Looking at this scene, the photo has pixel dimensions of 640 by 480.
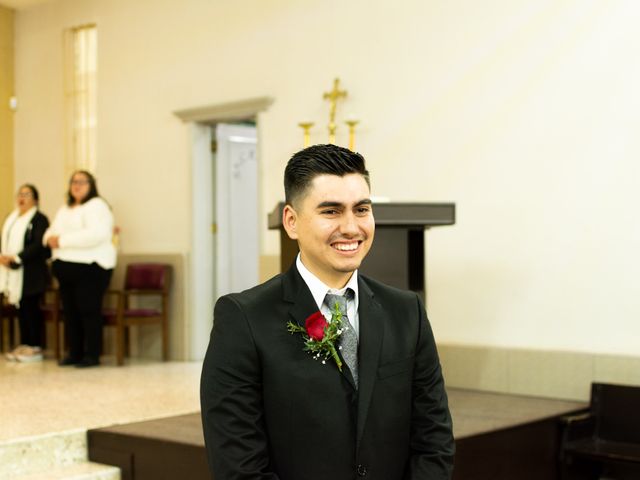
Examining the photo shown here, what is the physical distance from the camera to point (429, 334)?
2324 millimetres

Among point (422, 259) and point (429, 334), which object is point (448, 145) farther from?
point (429, 334)

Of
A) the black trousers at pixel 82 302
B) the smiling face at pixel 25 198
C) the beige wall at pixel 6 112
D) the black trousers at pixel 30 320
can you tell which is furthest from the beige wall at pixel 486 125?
the beige wall at pixel 6 112

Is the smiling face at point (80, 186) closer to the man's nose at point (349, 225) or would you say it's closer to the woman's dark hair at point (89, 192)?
the woman's dark hair at point (89, 192)

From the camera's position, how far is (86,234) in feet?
26.3

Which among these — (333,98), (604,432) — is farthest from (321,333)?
(333,98)

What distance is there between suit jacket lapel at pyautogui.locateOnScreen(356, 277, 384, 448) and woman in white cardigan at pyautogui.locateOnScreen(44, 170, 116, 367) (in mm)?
6143

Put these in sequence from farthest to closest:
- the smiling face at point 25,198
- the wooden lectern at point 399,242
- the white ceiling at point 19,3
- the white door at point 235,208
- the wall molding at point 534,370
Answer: the white ceiling at point 19,3, the white door at point 235,208, the smiling face at point 25,198, the wall molding at point 534,370, the wooden lectern at point 399,242

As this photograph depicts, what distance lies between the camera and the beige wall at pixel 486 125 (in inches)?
233

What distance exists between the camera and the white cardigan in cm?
804

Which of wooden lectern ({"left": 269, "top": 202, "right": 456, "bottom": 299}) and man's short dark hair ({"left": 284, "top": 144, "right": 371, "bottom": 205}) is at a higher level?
man's short dark hair ({"left": 284, "top": 144, "right": 371, "bottom": 205})

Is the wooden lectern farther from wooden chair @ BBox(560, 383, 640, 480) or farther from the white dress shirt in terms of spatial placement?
the white dress shirt

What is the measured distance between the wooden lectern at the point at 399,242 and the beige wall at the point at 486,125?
1227mm

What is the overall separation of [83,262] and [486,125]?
3584 mm

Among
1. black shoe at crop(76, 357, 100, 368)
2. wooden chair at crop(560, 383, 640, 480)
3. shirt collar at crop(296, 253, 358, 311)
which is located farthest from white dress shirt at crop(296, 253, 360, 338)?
black shoe at crop(76, 357, 100, 368)
